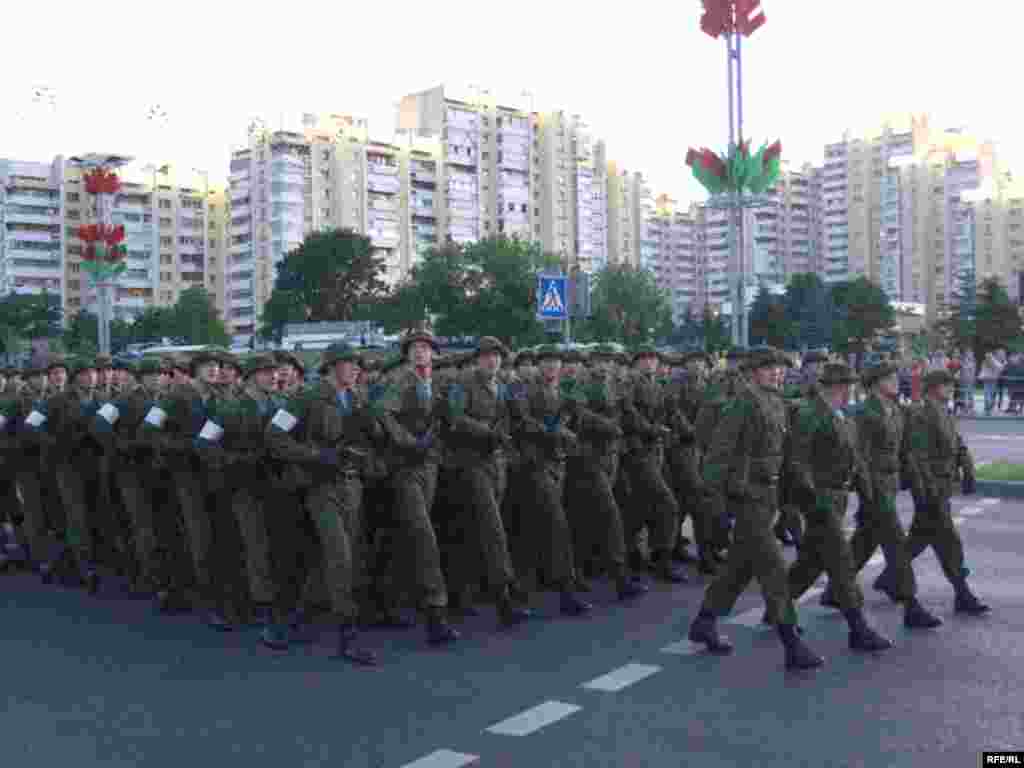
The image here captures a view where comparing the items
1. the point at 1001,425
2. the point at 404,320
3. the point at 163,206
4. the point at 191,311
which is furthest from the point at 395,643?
the point at 163,206

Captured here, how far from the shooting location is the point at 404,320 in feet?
226

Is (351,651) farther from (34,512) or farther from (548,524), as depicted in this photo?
(34,512)

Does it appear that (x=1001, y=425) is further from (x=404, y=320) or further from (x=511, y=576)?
(x=404, y=320)

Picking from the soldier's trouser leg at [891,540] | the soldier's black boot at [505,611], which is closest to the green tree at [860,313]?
the soldier's trouser leg at [891,540]

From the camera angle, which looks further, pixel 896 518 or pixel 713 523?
pixel 713 523

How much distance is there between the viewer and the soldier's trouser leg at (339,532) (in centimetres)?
759

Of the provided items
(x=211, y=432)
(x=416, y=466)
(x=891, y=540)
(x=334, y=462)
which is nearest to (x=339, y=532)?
(x=334, y=462)

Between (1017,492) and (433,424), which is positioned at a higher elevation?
(433,424)

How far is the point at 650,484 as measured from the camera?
33.3 ft

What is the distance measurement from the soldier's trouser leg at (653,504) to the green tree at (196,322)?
241 ft

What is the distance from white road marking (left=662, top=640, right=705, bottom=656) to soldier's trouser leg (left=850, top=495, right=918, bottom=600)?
1314 mm

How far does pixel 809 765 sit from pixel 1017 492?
11.0 meters

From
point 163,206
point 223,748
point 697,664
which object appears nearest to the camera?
point 223,748

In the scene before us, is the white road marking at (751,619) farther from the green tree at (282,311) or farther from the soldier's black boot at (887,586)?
the green tree at (282,311)
